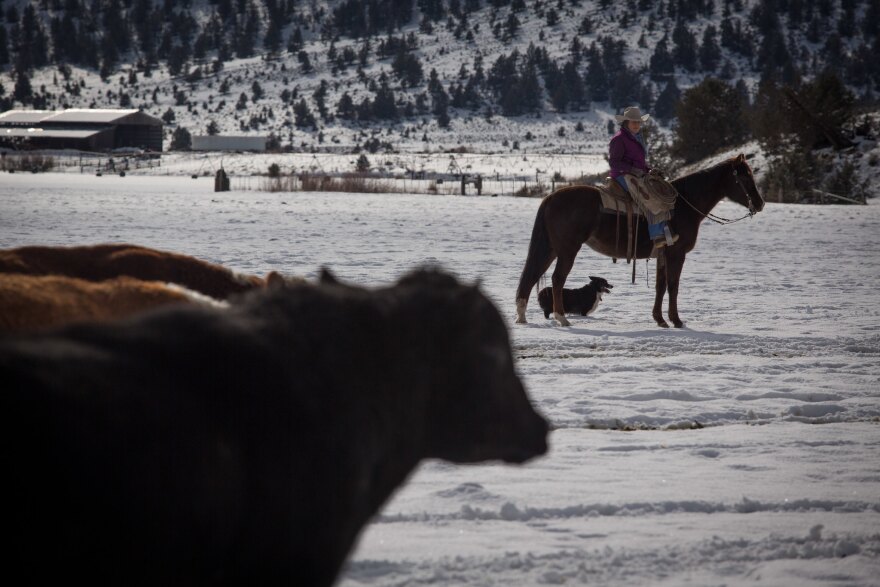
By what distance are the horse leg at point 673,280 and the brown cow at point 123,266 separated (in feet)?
25.7

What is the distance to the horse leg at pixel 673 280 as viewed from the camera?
11.4 m

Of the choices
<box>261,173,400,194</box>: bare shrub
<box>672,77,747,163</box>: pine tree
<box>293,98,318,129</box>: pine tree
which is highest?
<box>293,98,318,129</box>: pine tree

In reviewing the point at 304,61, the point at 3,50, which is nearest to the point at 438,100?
the point at 304,61

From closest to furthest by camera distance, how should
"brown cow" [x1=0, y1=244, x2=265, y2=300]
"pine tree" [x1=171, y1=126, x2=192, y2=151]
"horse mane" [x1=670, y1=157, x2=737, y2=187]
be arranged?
"brown cow" [x1=0, y1=244, x2=265, y2=300] → "horse mane" [x1=670, y1=157, x2=737, y2=187] → "pine tree" [x1=171, y1=126, x2=192, y2=151]

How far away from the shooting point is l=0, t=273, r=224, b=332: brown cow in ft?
10.8

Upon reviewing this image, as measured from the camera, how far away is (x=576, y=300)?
12266mm

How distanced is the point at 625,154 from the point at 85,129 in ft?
313

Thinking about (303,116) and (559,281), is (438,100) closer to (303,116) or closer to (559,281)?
(303,116)

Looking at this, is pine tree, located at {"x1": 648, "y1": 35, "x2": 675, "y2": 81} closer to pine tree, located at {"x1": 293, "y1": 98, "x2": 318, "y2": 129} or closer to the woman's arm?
pine tree, located at {"x1": 293, "y1": 98, "x2": 318, "y2": 129}

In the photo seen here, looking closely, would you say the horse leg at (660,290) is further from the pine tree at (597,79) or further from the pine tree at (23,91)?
the pine tree at (23,91)

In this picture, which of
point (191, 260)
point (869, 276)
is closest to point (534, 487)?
point (191, 260)

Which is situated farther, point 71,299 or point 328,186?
point 328,186

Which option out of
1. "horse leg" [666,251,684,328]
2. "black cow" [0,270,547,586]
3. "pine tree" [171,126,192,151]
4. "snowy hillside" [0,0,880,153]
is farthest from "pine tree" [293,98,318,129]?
"black cow" [0,270,547,586]

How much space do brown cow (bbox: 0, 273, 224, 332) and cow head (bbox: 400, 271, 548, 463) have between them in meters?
1.20
